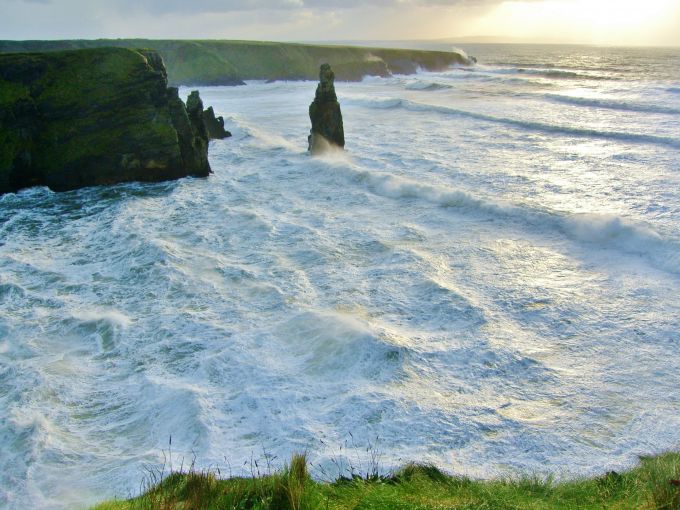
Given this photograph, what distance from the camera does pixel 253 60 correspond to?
91.2 metres

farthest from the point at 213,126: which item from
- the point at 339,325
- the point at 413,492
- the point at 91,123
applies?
the point at 413,492

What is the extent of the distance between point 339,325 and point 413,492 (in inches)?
165

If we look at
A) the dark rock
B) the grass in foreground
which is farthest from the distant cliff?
the grass in foreground

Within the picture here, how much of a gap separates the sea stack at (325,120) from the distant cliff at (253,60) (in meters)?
59.1

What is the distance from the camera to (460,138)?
91.7ft

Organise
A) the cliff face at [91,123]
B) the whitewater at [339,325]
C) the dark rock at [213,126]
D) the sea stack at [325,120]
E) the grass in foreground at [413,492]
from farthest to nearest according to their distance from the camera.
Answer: the dark rock at [213,126] < the sea stack at [325,120] < the cliff face at [91,123] < the whitewater at [339,325] < the grass in foreground at [413,492]

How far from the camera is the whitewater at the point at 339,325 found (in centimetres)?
655

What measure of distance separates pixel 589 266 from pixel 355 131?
21256 millimetres

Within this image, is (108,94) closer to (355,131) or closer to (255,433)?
(355,131)

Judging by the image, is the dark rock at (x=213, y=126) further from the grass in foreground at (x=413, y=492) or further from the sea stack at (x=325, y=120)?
the grass in foreground at (x=413, y=492)

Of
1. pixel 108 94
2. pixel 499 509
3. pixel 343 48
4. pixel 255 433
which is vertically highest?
pixel 343 48

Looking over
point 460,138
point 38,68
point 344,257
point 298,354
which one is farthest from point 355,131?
point 298,354

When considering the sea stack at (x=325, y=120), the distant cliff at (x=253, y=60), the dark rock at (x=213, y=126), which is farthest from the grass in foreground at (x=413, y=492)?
the distant cliff at (x=253, y=60)

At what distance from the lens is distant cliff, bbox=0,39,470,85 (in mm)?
80562
